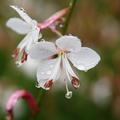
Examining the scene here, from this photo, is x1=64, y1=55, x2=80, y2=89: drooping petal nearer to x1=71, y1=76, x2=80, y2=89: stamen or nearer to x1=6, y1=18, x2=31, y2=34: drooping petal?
x1=71, y1=76, x2=80, y2=89: stamen

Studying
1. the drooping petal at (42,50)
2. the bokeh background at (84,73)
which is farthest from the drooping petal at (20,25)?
the bokeh background at (84,73)

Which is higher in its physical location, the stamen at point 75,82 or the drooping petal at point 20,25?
the drooping petal at point 20,25

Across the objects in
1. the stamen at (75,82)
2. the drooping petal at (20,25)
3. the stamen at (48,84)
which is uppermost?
the drooping petal at (20,25)

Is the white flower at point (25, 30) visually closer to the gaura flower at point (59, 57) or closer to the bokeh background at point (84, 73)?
the gaura flower at point (59, 57)

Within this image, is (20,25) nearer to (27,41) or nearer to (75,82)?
(27,41)

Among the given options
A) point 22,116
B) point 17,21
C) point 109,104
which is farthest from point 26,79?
point 17,21

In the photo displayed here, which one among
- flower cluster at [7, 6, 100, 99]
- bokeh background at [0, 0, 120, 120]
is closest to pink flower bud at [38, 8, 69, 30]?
flower cluster at [7, 6, 100, 99]

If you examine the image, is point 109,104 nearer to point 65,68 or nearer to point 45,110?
point 45,110
